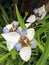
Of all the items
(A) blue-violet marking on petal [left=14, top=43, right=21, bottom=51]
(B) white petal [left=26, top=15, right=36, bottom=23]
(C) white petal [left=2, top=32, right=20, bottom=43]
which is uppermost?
(B) white petal [left=26, top=15, right=36, bottom=23]

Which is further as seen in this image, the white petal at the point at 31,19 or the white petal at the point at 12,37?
the white petal at the point at 31,19

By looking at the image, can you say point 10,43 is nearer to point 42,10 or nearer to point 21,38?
point 21,38

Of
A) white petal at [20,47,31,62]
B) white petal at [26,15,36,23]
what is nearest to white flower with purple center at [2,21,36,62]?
white petal at [20,47,31,62]

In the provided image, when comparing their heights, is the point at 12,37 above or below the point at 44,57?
above

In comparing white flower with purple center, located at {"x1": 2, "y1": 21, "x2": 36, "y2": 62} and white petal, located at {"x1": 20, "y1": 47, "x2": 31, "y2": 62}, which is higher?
white flower with purple center, located at {"x1": 2, "y1": 21, "x2": 36, "y2": 62}

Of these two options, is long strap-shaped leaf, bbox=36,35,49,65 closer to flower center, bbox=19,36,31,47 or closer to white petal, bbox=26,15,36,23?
flower center, bbox=19,36,31,47

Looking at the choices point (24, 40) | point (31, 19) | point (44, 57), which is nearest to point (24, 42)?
point (24, 40)

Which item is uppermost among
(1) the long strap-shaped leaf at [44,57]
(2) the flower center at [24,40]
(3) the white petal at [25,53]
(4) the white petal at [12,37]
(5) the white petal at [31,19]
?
(5) the white petal at [31,19]

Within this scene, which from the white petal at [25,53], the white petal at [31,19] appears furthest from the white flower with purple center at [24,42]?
the white petal at [31,19]

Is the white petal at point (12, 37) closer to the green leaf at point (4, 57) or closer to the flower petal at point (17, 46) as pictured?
the flower petal at point (17, 46)

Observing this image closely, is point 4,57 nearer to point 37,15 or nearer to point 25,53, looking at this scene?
point 25,53

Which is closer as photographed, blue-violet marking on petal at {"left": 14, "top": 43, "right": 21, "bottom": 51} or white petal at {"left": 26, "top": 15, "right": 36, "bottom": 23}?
blue-violet marking on petal at {"left": 14, "top": 43, "right": 21, "bottom": 51}
